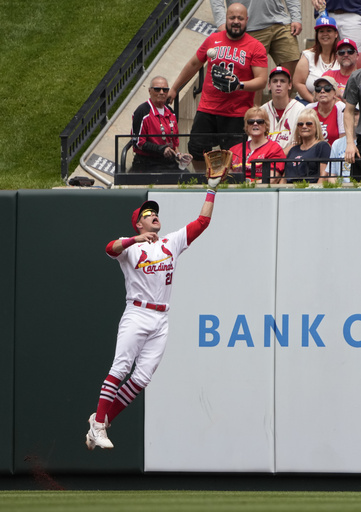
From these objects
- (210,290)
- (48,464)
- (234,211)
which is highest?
(234,211)

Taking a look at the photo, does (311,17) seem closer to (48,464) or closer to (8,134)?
(8,134)

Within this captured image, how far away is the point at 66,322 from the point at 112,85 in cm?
485

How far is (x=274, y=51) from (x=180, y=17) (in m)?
2.74

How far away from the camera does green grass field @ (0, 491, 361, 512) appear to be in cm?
611

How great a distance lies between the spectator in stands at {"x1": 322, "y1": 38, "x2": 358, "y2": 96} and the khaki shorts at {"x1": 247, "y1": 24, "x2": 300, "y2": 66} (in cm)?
90

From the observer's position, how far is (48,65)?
54.2ft

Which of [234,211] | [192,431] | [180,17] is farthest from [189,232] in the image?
[180,17]

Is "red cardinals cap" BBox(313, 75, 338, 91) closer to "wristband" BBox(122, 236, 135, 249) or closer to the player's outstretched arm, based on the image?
the player's outstretched arm

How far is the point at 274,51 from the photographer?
11.4 metres

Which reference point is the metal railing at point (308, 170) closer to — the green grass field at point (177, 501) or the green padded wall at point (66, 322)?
the green padded wall at point (66, 322)

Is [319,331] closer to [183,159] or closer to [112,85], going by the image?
[183,159]

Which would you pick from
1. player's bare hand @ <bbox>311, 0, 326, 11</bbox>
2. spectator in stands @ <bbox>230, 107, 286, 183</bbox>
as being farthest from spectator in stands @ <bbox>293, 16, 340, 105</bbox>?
spectator in stands @ <bbox>230, 107, 286, 183</bbox>

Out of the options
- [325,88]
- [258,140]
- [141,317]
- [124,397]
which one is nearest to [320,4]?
[325,88]

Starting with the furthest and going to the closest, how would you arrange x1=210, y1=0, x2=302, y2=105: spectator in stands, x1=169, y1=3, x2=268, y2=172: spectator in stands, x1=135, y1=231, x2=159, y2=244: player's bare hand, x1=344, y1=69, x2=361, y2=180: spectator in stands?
x1=210, y1=0, x2=302, y2=105: spectator in stands < x1=169, y1=3, x2=268, y2=172: spectator in stands < x1=344, y1=69, x2=361, y2=180: spectator in stands < x1=135, y1=231, x2=159, y2=244: player's bare hand
